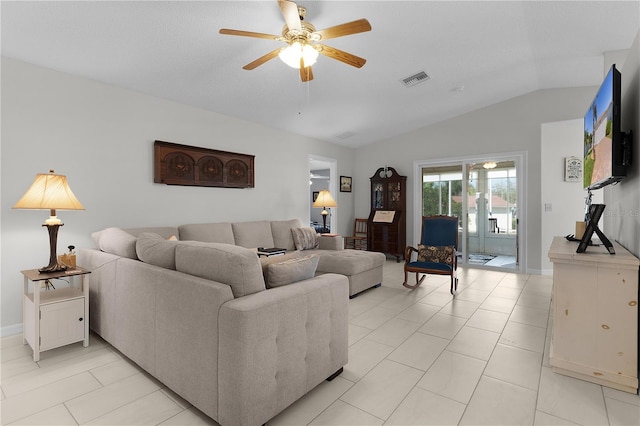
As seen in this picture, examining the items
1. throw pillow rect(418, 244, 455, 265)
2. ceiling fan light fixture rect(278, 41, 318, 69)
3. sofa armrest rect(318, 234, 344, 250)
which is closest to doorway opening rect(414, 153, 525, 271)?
throw pillow rect(418, 244, 455, 265)

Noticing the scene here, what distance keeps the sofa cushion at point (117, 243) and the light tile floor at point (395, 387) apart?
81 cm

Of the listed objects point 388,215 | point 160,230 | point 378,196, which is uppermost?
point 378,196

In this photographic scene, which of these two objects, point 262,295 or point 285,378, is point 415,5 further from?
point 285,378

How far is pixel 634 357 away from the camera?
6.77ft

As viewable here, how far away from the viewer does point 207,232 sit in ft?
13.6

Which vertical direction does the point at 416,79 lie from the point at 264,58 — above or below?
above

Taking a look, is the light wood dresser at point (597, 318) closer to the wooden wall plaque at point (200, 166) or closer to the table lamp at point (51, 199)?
the table lamp at point (51, 199)

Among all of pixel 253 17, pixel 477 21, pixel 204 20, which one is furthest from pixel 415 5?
pixel 204 20

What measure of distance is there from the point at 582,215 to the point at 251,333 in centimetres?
599

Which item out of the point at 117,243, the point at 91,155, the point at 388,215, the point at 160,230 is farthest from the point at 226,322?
the point at 388,215

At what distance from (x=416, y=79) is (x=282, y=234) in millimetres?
3001

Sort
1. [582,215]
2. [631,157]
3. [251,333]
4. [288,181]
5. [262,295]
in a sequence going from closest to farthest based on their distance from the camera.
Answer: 1. [251,333]
2. [262,295]
3. [631,157]
4. [582,215]
5. [288,181]

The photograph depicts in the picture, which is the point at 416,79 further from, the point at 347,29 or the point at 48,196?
the point at 48,196

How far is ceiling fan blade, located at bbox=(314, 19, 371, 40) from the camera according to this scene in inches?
83.6
